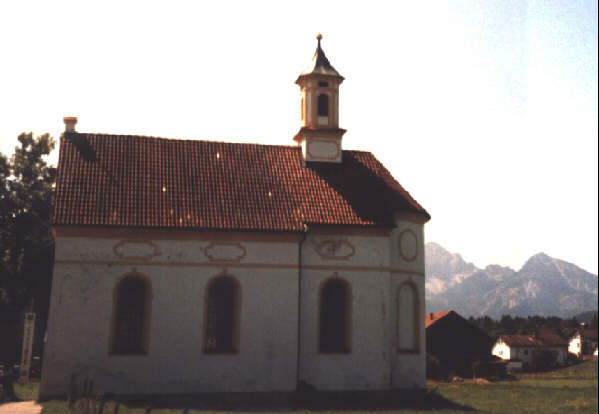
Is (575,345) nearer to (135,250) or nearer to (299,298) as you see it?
(299,298)

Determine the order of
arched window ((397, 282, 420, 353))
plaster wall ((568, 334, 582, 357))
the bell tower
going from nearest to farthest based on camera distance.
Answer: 1. arched window ((397, 282, 420, 353))
2. the bell tower
3. plaster wall ((568, 334, 582, 357))

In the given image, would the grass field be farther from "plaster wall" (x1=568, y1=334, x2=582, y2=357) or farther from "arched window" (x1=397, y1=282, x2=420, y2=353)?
"plaster wall" (x1=568, y1=334, x2=582, y2=357)

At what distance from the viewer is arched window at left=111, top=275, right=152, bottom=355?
22.0 m

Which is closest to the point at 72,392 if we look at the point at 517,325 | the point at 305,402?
the point at 305,402

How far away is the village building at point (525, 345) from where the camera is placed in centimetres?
7531

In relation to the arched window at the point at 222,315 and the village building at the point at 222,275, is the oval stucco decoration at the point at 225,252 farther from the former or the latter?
the arched window at the point at 222,315

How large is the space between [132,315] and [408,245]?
12.3 metres

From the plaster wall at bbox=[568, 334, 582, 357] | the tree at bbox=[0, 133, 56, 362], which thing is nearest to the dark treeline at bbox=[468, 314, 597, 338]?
the plaster wall at bbox=[568, 334, 582, 357]

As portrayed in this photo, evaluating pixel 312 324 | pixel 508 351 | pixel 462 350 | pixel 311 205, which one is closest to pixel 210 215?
pixel 311 205

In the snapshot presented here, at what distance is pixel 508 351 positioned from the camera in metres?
84.1

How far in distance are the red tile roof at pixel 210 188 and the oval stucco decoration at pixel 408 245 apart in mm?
1231

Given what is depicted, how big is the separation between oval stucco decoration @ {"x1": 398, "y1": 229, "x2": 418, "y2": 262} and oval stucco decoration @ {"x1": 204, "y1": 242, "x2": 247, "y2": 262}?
719 cm

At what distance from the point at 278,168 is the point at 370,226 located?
532 cm

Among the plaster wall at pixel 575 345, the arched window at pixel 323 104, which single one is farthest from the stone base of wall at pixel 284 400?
the plaster wall at pixel 575 345
